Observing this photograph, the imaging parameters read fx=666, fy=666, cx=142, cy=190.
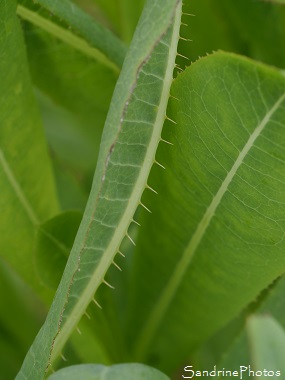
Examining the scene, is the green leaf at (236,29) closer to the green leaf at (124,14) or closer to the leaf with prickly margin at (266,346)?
the green leaf at (124,14)

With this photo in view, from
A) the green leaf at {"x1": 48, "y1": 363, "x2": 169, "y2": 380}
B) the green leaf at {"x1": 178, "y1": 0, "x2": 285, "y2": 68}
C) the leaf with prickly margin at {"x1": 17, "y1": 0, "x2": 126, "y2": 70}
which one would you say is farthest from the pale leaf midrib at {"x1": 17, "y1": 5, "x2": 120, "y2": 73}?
the green leaf at {"x1": 48, "y1": 363, "x2": 169, "y2": 380}

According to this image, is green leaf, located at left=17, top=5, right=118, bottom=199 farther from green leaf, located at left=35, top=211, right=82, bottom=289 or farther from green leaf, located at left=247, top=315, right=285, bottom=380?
green leaf, located at left=247, top=315, right=285, bottom=380

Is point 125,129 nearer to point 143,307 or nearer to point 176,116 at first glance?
point 176,116

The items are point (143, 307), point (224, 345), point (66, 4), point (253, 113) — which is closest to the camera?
point (253, 113)

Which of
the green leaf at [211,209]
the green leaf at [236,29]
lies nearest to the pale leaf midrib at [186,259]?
the green leaf at [211,209]

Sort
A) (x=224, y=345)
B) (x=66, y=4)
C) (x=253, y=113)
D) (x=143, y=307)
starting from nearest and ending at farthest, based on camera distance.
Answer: (x=253, y=113) → (x=66, y=4) → (x=143, y=307) → (x=224, y=345)

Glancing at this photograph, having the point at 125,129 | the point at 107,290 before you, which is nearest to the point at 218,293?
the point at 107,290
